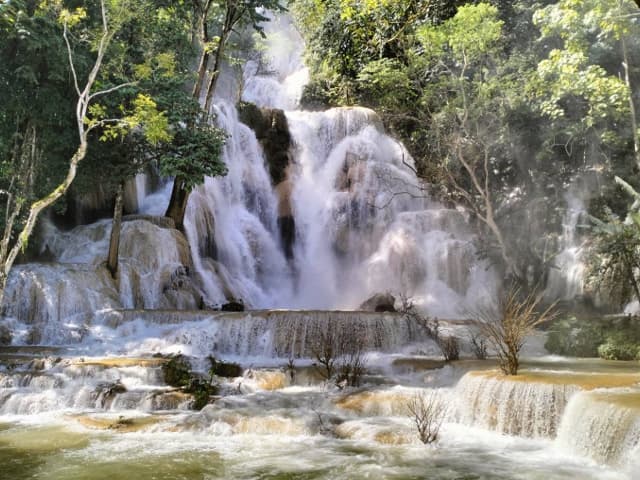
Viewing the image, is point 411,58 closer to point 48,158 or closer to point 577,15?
point 577,15

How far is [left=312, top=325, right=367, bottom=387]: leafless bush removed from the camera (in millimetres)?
11398

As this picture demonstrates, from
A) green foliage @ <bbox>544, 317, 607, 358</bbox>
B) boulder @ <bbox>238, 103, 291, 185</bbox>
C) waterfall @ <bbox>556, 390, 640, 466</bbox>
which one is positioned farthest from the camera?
boulder @ <bbox>238, 103, 291, 185</bbox>

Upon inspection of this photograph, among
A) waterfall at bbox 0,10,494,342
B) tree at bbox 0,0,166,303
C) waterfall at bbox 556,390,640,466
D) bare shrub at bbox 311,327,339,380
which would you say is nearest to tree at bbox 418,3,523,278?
waterfall at bbox 0,10,494,342

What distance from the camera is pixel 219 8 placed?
22672 millimetres

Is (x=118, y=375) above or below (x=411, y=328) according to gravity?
below

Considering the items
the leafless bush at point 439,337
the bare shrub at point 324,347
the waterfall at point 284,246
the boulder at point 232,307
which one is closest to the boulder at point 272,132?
the waterfall at point 284,246

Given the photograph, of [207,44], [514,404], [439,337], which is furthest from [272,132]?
[514,404]

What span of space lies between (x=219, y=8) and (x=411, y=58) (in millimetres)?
7908

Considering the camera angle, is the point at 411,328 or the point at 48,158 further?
the point at 48,158

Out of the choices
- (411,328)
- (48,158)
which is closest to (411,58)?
(411,328)

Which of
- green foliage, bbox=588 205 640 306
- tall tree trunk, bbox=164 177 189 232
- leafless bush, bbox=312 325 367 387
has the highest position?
tall tree trunk, bbox=164 177 189 232

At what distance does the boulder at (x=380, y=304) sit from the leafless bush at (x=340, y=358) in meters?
4.85

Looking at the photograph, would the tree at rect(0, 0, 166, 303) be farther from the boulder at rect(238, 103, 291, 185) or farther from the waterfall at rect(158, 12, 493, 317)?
the boulder at rect(238, 103, 291, 185)

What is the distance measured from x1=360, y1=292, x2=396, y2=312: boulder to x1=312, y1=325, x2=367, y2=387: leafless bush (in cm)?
485
